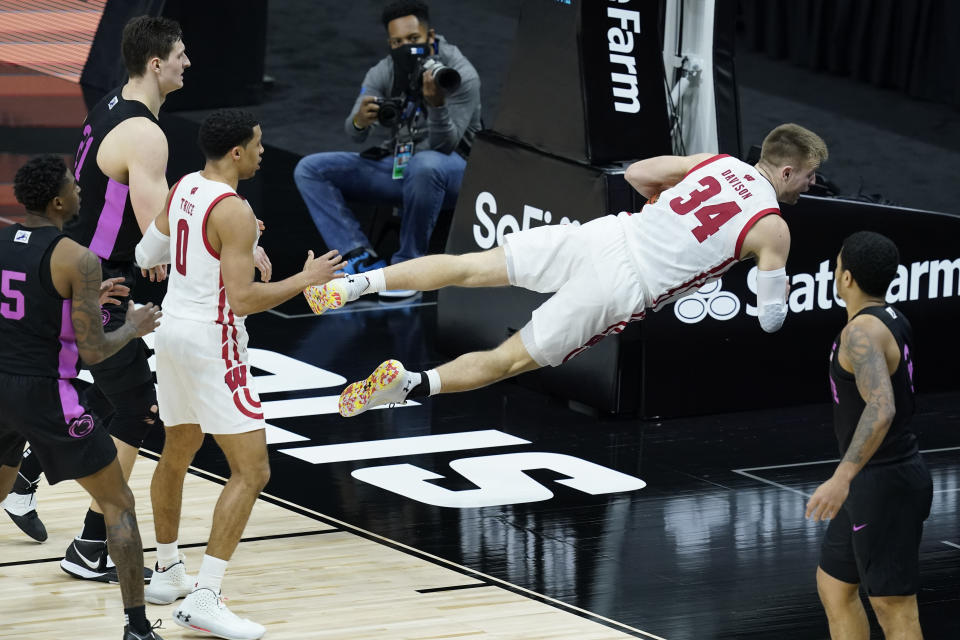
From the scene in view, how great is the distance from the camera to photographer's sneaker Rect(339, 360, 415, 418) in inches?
259

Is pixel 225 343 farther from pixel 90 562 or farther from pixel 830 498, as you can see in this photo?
pixel 830 498

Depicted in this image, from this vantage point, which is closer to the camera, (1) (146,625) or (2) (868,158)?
(1) (146,625)

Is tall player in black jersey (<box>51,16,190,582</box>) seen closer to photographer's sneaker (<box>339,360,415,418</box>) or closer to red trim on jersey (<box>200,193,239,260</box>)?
red trim on jersey (<box>200,193,239,260</box>)

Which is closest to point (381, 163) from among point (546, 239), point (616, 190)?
point (616, 190)

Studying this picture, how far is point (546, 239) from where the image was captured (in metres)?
6.95

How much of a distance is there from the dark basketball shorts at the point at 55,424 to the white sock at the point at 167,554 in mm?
731

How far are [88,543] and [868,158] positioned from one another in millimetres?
10653

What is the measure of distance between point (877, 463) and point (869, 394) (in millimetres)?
283

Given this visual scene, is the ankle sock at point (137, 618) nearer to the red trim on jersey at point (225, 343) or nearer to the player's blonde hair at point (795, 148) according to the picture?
the red trim on jersey at point (225, 343)

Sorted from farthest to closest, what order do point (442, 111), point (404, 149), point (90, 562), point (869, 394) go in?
point (404, 149)
point (442, 111)
point (90, 562)
point (869, 394)

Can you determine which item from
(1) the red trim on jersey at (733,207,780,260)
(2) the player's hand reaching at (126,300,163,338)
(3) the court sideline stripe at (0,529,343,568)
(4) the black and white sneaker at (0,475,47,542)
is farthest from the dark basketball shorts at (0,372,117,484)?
(1) the red trim on jersey at (733,207,780,260)

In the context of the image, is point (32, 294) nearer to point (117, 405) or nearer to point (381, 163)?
point (117, 405)

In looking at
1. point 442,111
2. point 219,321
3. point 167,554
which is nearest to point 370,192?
point 442,111

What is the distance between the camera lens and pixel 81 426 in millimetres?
5508
